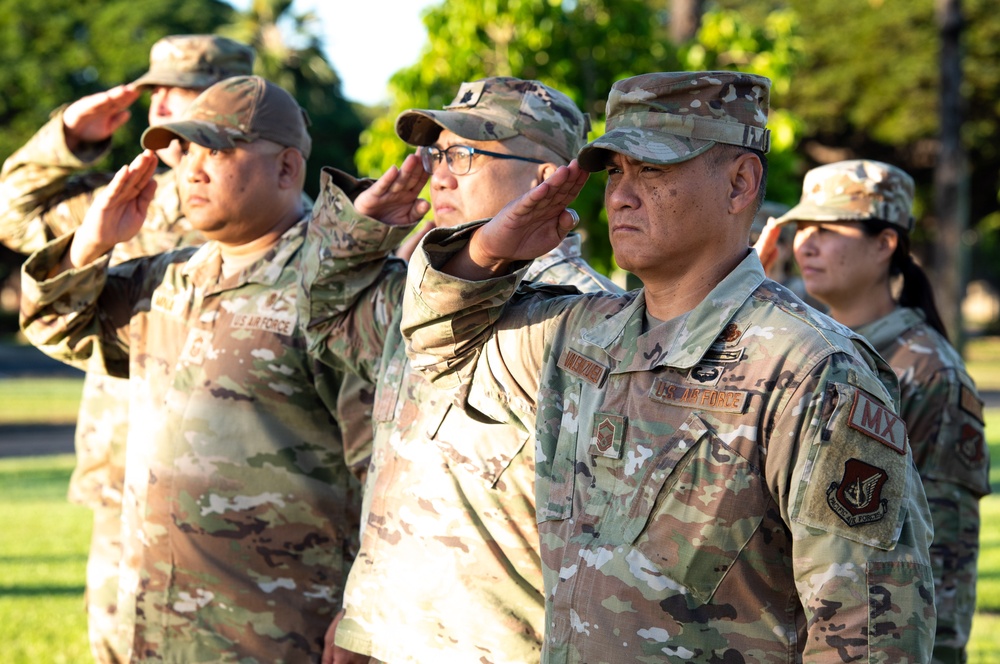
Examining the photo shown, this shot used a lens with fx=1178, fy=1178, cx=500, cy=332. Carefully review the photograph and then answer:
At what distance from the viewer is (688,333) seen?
7.61 ft

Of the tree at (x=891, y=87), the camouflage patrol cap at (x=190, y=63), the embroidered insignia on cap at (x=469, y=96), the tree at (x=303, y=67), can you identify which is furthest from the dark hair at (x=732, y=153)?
the tree at (x=303, y=67)

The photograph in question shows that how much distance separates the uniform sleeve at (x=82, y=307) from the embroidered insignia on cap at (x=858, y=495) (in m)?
2.72

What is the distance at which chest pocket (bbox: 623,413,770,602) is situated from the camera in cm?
214

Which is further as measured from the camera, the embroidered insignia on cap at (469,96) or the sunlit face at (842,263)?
the sunlit face at (842,263)

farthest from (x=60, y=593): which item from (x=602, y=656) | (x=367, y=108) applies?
(x=367, y=108)

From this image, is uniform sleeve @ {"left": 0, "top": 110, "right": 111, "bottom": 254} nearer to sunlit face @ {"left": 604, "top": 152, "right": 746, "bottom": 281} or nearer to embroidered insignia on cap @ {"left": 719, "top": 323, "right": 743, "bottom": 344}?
sunlit face @ {"left": 604, "top": 152, "right": 746, "bottom": 281}

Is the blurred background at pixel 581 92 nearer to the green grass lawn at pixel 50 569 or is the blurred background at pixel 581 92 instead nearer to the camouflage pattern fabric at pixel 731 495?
the green grass lawn at pixel 50 569

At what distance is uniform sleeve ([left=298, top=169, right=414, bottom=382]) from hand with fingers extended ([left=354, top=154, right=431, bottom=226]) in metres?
0.03

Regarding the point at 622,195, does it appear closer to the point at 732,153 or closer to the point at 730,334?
the point at 732,153

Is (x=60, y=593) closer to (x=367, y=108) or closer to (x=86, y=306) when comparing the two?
(x=86, y=306)

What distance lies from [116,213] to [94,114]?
102cm

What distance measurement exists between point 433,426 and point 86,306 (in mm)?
1674

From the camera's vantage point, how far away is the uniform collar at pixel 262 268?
374 cm

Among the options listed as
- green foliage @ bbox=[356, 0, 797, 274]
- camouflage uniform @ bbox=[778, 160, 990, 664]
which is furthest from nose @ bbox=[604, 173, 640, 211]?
green foliage @ bbox=[356, 0, 797, 274]
